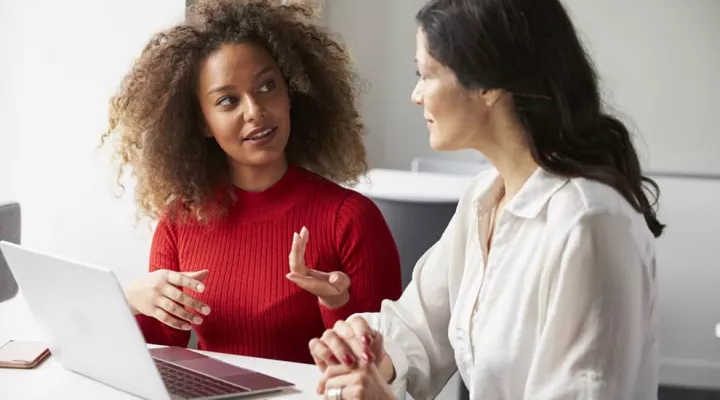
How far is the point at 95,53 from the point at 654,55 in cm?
223

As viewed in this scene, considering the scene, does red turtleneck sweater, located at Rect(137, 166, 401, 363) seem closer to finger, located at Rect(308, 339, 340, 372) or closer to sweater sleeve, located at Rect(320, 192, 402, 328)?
sweater sleeve, located at Rect(320, 192, 402, 328)

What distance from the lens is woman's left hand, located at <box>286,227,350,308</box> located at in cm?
159

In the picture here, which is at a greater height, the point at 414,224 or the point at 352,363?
the point at 352,363

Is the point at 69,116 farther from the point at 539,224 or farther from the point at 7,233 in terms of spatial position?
the point at 539,224

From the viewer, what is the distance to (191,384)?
142 cm

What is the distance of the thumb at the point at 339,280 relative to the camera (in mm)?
1644

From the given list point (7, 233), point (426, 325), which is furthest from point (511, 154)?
point (7, 233)

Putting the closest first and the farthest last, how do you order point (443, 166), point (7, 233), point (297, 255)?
point (297, 255)
point (7, 233)
point (443, 166)

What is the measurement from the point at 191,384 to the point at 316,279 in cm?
30

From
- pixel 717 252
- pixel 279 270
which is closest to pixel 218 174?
pixel 279 270

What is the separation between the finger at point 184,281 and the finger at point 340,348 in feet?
1.13

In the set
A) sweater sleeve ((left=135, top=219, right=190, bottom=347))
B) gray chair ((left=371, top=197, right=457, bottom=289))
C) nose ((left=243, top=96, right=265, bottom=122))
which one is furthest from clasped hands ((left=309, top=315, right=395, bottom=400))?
gray chair ((left=371, top=197, right=457, bottom=289))

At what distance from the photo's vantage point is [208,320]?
1.83 m

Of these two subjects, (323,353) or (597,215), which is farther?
(323,353)
